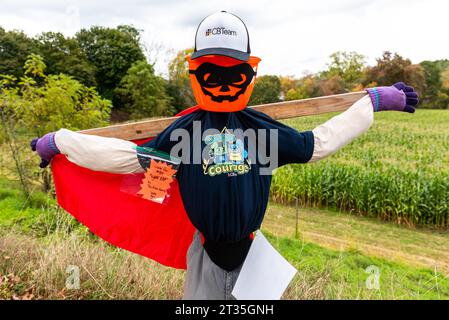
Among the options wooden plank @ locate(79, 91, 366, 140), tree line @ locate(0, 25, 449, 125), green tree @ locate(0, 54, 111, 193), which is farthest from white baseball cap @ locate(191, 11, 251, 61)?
tree line @ locate(0, 25, 449, 125)

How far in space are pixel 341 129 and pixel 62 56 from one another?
2407cm

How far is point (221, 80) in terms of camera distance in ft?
6.37

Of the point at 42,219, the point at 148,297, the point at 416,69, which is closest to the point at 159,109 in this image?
the point at 42,219

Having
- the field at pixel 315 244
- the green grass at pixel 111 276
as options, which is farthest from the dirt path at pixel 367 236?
the green grass at pixel 111 276

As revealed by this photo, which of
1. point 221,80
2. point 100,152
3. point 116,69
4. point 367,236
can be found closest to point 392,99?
point 221,80

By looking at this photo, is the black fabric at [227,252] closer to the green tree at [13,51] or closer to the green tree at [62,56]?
the green tree at [62,56]

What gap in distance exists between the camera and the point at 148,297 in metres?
2.85

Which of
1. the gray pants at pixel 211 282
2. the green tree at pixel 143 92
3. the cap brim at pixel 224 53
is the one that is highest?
the green tree at pixel 143 92

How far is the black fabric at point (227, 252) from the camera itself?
2041 mm

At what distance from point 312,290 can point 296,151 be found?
1276 mm

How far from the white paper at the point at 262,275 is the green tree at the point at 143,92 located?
22.6 metres

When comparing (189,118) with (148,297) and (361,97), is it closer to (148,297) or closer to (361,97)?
(361,97)

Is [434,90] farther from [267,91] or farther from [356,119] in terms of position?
[356,119]

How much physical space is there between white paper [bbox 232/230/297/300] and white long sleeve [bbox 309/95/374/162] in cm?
55
